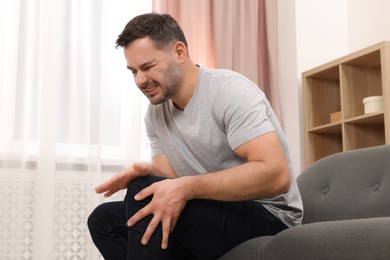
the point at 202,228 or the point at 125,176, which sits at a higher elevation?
the point at 125,176

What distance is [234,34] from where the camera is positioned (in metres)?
3.28

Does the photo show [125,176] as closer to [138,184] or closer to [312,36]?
[138,184]

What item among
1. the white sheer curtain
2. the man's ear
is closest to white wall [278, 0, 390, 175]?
the white sheer curtain

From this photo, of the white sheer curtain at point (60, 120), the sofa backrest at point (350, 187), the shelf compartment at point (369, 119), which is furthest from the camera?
the shelf compartment at point (369, 119)

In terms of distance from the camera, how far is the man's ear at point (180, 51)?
5.49ft

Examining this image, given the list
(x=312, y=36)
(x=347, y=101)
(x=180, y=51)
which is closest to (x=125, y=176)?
(x=180, y=51)

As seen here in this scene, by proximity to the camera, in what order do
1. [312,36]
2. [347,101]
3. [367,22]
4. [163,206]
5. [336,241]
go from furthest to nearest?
[312,36]
[367,22]
[347,101]
[163,206]
[336,241]

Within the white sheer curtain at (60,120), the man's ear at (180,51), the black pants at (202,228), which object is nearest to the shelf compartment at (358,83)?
the white sheer curtain at (60,120)

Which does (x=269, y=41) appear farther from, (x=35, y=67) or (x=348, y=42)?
(x=35, y=67)

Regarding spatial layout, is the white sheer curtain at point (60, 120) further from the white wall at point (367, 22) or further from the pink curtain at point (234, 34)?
the white wall at point (367, 22)

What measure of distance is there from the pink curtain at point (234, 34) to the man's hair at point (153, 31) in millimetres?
1367

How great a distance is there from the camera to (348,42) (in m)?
3.64

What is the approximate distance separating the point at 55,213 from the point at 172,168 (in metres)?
1.21

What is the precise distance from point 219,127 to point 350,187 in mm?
396
